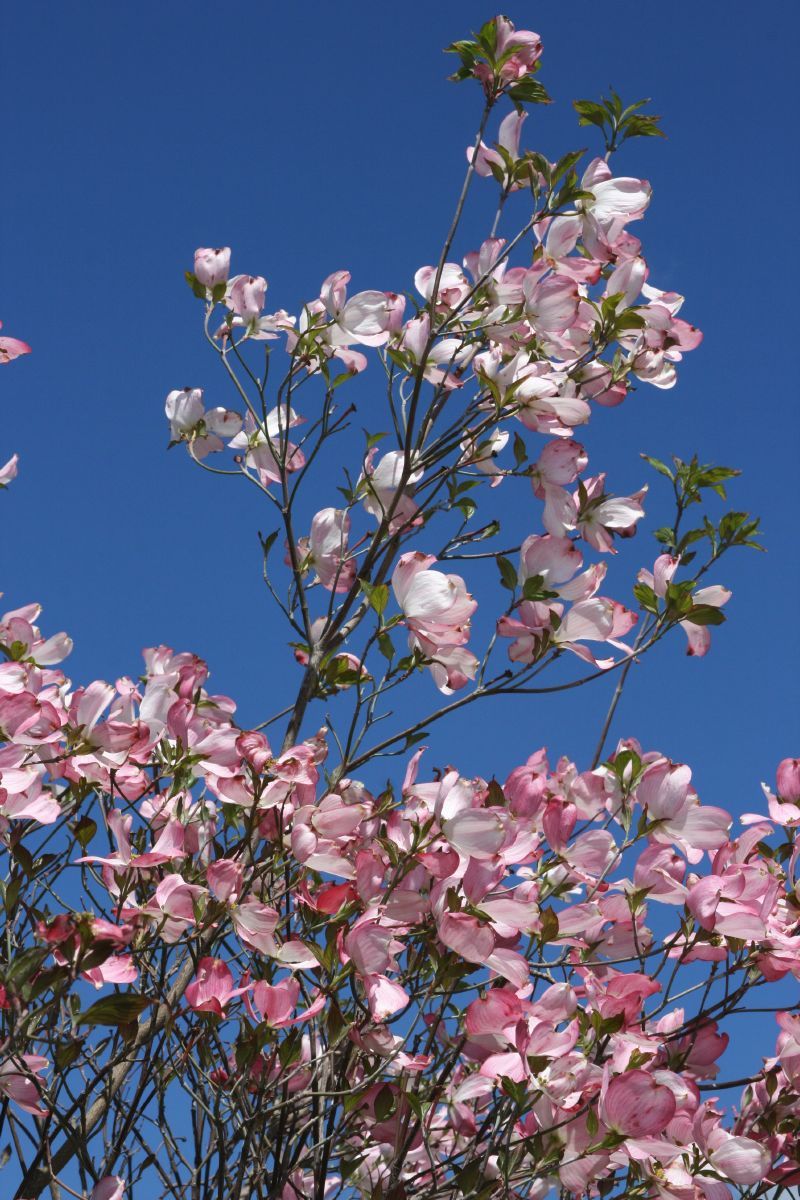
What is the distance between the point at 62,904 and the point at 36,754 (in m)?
0.29

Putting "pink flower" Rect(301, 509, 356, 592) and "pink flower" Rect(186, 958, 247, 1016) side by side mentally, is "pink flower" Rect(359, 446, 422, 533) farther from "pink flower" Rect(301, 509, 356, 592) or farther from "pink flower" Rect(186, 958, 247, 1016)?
"pink flower" Rect(186, 958, 247, 1016)

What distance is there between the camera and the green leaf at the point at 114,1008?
A: 1356mm

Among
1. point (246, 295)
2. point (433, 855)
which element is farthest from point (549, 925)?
point (246, 295)

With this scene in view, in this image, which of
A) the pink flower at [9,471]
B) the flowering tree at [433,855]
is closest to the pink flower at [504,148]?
the flowering tree at [433,855]

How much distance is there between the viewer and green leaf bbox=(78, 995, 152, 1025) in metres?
1.36

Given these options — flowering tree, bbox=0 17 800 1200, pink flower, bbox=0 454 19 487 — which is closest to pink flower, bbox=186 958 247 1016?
flowering tree, bbox=0 17 800 1200

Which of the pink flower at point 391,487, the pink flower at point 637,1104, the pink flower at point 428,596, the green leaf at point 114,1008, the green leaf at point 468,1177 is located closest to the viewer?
the green leaf at point 114,1008

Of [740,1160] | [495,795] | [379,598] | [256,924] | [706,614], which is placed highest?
[706,614]

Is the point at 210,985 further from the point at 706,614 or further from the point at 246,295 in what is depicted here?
the point at 246,295

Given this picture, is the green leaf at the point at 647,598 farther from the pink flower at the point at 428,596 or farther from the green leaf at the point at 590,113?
the green leaf at the point at 590,113

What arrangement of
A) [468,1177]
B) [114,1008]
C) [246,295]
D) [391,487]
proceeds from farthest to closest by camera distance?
[246,295] < [391,487] < [468,1177] < [114,1008]

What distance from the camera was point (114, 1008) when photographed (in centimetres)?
136

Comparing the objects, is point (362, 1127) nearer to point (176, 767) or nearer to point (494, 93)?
point (176, 767)

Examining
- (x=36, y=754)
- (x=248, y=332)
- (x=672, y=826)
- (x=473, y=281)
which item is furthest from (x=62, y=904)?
(x=473, y=281)
